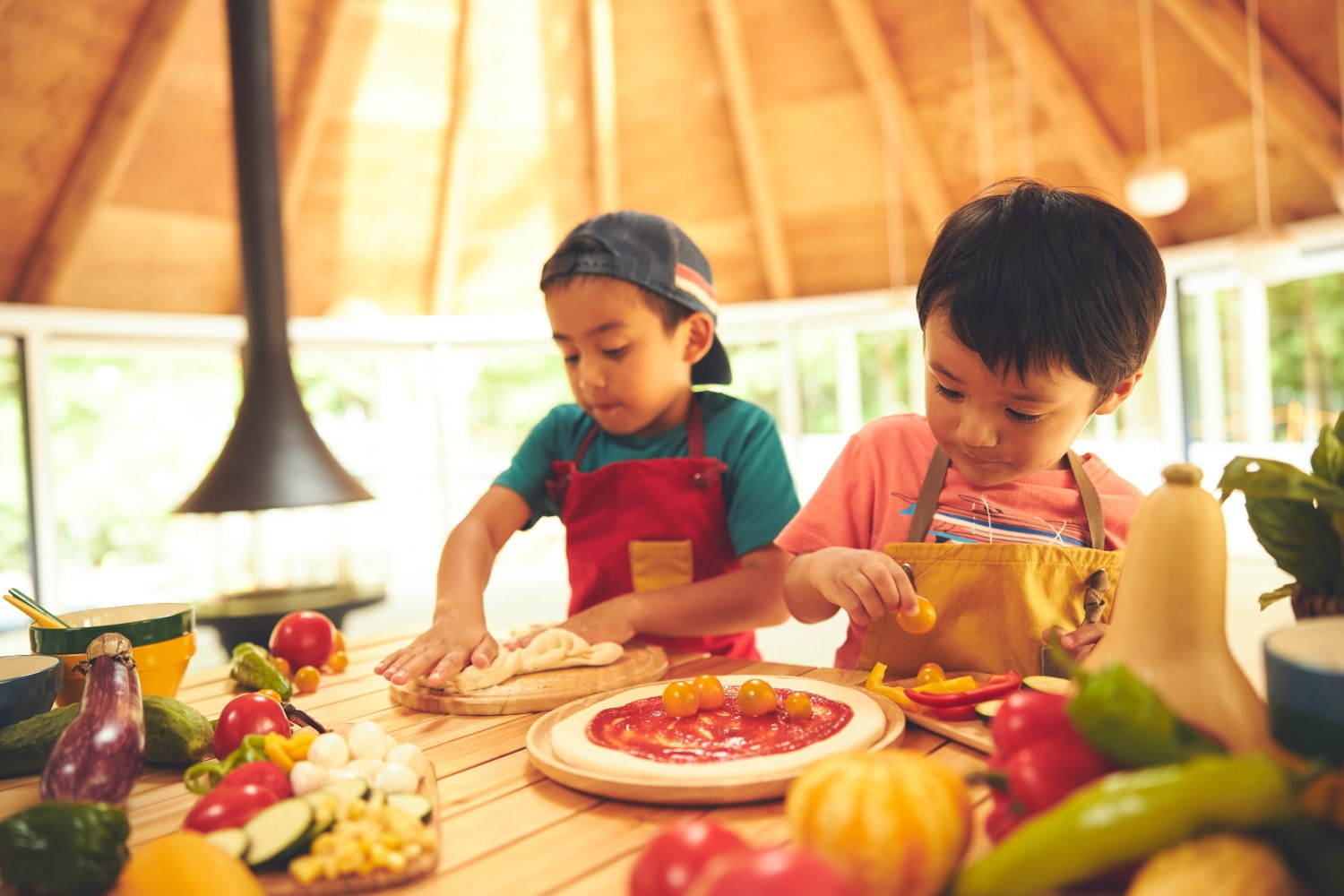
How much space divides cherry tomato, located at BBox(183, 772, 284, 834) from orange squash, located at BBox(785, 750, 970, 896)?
44 centimetres

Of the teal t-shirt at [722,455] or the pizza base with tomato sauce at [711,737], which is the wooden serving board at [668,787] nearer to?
the pizza base with tomato sauce at [711,737]

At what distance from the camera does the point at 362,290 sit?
567cm

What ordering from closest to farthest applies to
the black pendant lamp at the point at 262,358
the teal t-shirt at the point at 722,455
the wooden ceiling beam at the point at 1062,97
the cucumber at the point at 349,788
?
the cucumber at the point at 349,788
the teal t-shirt at the point at 722,455
the black pendant lamp at the point at 262,358
the wooden ceiling beam at the point at 1062,97

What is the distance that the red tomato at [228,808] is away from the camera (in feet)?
2.35

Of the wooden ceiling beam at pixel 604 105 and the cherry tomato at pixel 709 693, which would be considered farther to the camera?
the wooden ceiling beam at pixel 604 105

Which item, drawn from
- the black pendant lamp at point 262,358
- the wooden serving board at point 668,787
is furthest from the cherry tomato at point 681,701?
the black pendant lamp at point 262,358

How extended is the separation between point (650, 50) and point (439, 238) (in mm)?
1656

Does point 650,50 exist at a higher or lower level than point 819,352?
higher

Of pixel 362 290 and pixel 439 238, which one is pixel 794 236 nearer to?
pixel 439 238

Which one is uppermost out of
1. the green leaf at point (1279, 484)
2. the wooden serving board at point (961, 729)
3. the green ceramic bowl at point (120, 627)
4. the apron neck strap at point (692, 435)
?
the apron neck strap at point (692, 435)

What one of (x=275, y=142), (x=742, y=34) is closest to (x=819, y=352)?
(x=742, y=34)

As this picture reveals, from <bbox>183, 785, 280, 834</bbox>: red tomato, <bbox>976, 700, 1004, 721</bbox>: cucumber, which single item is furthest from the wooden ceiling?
<bbox>183, 785, 280, 834</bbox>: red tomato

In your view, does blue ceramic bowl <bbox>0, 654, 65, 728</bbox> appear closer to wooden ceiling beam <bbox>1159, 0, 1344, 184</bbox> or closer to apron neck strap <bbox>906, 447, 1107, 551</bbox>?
apron neck strap <bbox>906, 447, 1107, 551</bbox>

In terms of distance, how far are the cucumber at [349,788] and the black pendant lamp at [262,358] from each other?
2.62 m
